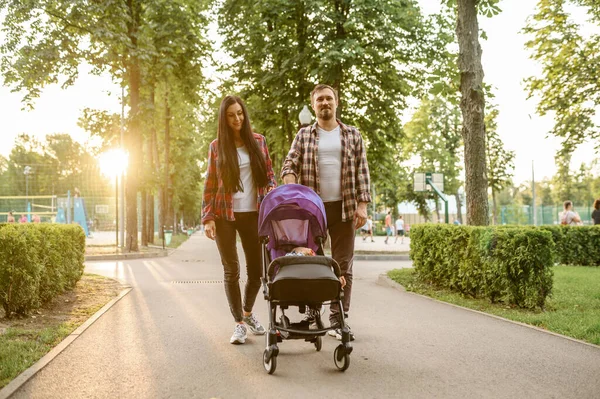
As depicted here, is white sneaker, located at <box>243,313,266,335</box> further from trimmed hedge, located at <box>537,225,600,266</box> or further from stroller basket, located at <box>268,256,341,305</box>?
trimmed hedge, located at <box>537,225,600,266</box>

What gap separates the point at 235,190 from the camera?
5.73m

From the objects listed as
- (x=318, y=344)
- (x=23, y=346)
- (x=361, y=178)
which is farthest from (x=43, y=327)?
(x=361, y=178)

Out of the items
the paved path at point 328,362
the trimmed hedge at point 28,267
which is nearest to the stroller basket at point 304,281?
the paved path at point 328,362

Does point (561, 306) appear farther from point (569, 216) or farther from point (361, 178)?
point (569, 216)

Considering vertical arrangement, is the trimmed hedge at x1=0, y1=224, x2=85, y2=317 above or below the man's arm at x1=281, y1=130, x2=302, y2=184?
below

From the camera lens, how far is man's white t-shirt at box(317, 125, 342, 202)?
5.93 m

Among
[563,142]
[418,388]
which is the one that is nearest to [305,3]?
[563,142]

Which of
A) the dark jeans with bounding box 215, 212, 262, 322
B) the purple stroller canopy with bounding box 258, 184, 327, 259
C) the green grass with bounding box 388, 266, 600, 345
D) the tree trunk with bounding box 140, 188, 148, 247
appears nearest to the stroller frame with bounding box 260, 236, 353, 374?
the purple stroller canopy with bounding box 258, 184, 327, 259

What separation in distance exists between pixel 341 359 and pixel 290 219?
1217 mm

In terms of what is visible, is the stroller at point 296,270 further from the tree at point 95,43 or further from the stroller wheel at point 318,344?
the tree at point 95,43

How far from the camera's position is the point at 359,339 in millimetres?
6051

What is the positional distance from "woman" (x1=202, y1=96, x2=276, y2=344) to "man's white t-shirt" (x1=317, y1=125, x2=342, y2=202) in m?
0.49

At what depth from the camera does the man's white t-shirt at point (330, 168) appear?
233 inches

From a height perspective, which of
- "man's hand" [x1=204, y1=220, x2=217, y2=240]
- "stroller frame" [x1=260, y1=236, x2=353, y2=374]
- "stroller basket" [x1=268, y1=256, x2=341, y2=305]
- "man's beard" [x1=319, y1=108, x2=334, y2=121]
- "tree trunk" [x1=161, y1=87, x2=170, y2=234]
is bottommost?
"stroller frame" [x1=260, y1=236, x2=353, y2=374]
